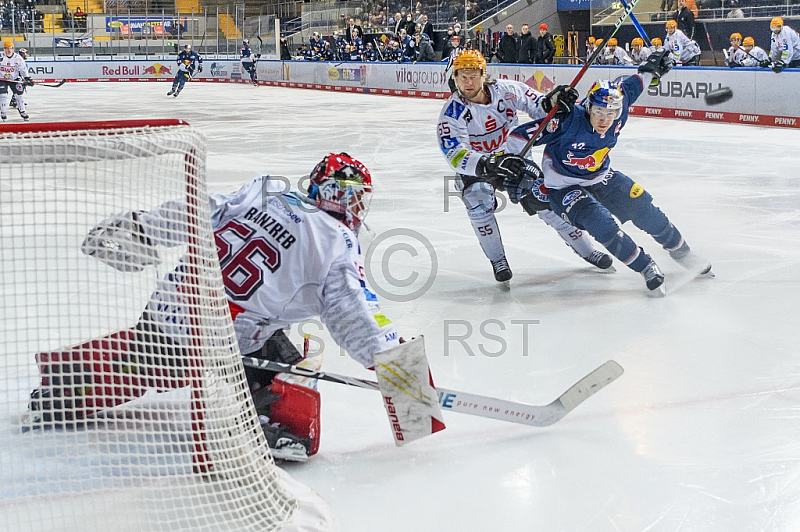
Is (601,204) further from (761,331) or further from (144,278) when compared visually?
(144,278)

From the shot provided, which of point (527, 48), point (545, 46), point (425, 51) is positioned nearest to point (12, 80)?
point (425, 51)

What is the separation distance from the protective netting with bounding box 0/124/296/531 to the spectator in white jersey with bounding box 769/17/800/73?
A: 36.7ft

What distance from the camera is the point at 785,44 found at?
12.0 m

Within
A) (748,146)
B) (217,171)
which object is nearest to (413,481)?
(217,171)

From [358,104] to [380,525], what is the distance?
14346 mm

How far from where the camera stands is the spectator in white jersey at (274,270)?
2.45 m

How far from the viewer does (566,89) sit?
183 inches

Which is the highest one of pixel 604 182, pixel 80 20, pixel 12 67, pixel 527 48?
pixel 80 20

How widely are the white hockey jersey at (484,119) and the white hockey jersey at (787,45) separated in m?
8.52

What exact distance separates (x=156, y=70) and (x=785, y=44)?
740 inches

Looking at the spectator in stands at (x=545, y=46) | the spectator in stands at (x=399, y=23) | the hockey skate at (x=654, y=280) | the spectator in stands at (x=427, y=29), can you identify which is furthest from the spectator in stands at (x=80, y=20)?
the hockey skate at (x=654, y=280)

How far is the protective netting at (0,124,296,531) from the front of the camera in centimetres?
218

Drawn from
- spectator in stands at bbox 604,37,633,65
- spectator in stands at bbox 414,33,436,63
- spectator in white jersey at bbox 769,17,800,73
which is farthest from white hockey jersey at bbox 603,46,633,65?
spectator in stands at bbox 414,33,436,63

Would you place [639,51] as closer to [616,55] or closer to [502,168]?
[616,55]
